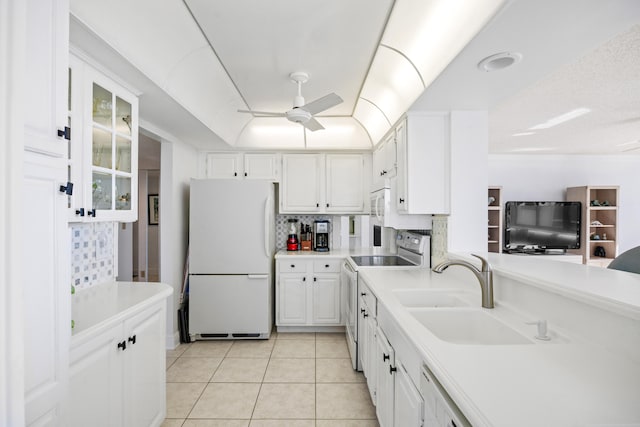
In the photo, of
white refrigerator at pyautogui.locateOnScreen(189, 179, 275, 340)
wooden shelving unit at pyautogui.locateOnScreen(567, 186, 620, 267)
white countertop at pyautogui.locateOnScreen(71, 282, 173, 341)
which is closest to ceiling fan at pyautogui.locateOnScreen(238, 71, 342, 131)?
white refrigerator at pyautogui.locateOnScreen(189, 179, 275, 340)

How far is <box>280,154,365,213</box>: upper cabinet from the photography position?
3.97 metres

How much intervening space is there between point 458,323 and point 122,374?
1.73 meters

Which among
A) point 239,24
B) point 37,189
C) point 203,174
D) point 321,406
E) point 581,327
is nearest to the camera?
point 37,189

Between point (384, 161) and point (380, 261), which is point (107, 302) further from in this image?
point (384, 161)

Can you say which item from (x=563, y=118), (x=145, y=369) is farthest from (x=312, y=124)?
(x=563, y=118)

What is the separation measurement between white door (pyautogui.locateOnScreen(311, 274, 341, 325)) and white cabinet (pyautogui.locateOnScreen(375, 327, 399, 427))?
1.65m

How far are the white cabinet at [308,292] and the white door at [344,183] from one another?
751 mm

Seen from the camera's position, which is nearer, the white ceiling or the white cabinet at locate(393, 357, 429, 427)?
the white cabinet at locate(393, 357, 429, 427)

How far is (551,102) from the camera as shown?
295 centimetres

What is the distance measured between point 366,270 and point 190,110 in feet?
6.43

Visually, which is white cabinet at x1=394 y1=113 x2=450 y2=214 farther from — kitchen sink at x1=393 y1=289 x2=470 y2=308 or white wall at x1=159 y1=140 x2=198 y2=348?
white wall at x1=159 y1=140 x2=198 y2=348

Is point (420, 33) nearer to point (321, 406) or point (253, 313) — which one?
point (321, 406)

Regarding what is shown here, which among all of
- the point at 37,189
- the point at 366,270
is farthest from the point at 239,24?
the point at 366,270

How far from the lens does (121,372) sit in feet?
5.07
